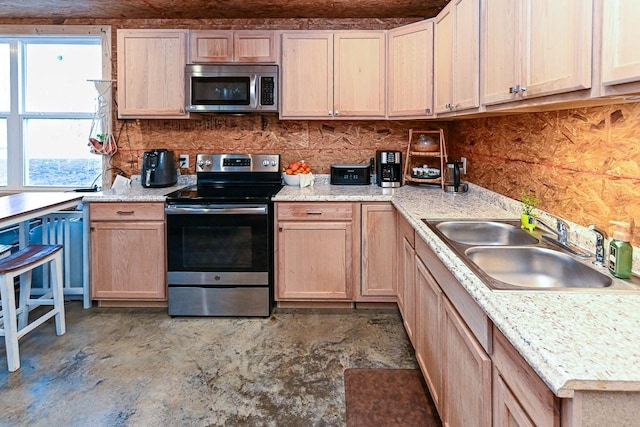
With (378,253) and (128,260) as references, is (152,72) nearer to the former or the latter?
(128,260)

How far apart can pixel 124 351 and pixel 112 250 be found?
0.86m

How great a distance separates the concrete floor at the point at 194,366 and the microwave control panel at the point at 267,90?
1.65 m

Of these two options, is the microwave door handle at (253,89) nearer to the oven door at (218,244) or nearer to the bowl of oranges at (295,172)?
the bowl of oranges at (295,172)

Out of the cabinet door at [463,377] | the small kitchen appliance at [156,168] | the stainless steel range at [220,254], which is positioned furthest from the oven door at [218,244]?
the cabinet door at [463,377]

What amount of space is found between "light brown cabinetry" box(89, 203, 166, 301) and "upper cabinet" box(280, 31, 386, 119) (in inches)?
53.1

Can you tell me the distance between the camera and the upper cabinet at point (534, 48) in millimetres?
1283

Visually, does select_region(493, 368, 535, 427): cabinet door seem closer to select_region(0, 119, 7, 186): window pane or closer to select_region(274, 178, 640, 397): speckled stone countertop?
select_region(274, 178, 640, 397): speckled stone countertop

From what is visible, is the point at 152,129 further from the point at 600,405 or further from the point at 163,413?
the point at 600,405

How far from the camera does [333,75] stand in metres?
3.50

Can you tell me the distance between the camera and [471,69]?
2.30 metres

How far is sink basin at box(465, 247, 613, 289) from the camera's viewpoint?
1632mm

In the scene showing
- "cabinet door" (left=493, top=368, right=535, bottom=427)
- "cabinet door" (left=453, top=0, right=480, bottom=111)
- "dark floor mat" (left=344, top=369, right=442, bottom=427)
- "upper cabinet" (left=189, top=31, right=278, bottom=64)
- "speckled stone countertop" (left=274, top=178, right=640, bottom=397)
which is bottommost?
"dark floor mat" (left=344, top=369, right=442, bottom=427)

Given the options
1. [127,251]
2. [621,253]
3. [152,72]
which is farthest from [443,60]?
[127,251]

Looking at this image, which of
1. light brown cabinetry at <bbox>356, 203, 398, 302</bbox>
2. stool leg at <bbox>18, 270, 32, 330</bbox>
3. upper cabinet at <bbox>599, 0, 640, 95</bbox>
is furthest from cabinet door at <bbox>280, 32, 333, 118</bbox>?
upper cabinet at <bbox>599, 0, 640, 95</bbox>
